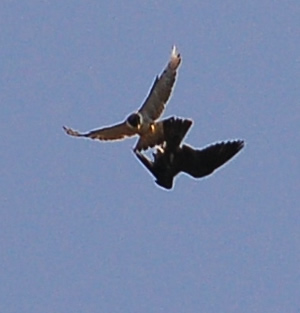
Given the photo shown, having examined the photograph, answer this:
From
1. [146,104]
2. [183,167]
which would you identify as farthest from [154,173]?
[146,104]

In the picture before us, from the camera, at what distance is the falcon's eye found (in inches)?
735

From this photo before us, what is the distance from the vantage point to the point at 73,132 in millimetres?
19719

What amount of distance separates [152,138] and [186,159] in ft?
1.81

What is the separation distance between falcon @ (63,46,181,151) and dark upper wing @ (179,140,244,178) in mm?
309

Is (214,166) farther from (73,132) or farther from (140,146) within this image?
(73,132)

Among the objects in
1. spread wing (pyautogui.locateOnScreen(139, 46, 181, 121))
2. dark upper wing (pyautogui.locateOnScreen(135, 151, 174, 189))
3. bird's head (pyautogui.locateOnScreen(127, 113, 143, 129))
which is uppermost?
spread wing (pyautogui.locateOnScreen(139, 46, 181, 121))

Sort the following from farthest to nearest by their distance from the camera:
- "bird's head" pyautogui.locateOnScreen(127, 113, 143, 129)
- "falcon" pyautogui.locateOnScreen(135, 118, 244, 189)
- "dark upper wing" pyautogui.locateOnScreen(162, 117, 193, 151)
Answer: "bird's head" pyautogui.locateOnScreen(127, 113, 143, 129)
"falcon" pyautogui.locateOnScreen(135, 118, 244, 189)
"dark upper wing" pyautogui.locateOnScreen(162, 117, 193, 151)

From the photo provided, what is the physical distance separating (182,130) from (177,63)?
379 centimetres

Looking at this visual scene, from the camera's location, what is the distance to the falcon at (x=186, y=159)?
17172mm

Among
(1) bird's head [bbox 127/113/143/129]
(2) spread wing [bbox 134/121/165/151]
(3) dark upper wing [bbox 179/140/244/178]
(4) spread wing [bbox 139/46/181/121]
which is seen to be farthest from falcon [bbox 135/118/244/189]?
(4) spread wing [bbox 139/46/181/121]

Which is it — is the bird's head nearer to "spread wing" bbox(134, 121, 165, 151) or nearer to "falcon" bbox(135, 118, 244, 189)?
"spread wing" bbox(134, 121, 165, 151)

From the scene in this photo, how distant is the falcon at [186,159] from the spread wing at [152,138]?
189mm

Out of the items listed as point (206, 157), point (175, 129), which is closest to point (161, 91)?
point (206, 157)

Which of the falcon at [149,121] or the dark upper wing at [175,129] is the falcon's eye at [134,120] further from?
the dark upper wing at [175,129]
